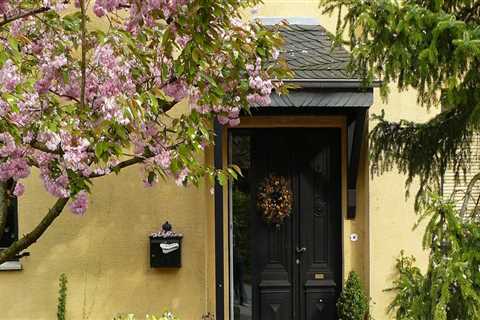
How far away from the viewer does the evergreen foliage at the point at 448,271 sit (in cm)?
333

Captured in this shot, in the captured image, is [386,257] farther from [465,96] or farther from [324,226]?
[465,96]

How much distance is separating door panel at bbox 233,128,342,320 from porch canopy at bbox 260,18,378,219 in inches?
14.3

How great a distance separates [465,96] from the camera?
3.71 m

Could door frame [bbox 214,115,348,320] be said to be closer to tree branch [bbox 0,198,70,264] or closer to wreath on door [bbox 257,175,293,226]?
wreath on door [bbox 257,175,293,226]

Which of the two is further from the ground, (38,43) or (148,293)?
(38,43)

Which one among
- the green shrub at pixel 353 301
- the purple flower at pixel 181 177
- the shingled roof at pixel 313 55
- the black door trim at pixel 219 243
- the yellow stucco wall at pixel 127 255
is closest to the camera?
the purple flower at pixel 181 177

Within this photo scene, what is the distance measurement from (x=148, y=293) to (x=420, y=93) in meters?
4.14

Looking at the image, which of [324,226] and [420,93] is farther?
[324,226]

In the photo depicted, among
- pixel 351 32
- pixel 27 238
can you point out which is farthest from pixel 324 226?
pixel 27 238

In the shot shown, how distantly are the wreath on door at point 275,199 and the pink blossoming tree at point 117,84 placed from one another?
2484 millimetres

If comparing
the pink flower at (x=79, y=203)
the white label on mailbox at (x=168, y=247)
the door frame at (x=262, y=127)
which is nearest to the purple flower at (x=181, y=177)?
the pink flower at (x=79, y=203)

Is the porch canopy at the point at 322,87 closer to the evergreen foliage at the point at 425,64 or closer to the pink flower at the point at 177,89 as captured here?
the evergreen foliage at the point at 425,64

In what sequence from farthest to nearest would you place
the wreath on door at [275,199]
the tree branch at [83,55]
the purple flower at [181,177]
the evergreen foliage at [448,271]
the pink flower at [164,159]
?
the wreath on door at [275,199] < the purple flower at [181,177] < the pink flower at [164,159] < the tree branch at [83,55] < the evergreen foliage at [448,271]

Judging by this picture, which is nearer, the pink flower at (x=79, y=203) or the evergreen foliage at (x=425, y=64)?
the evergreen foliage at (x=425, y=64)
